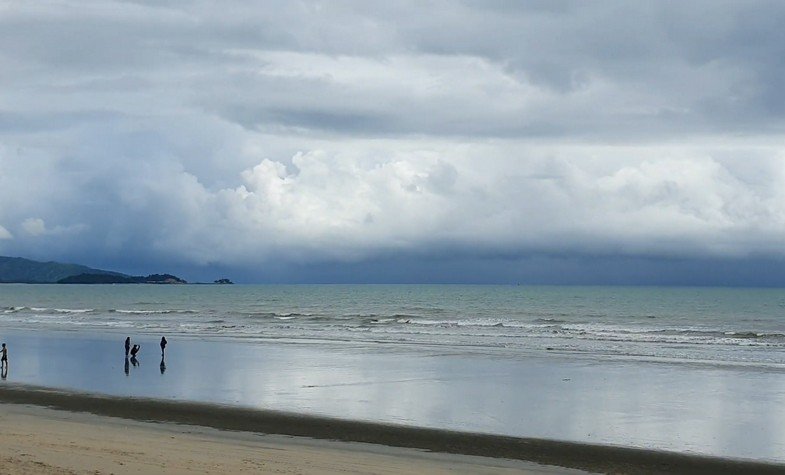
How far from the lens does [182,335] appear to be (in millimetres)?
58062

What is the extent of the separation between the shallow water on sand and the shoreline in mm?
918

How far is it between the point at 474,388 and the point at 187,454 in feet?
48.2

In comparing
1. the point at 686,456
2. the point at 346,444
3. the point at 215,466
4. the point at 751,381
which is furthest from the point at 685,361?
the point at 215,466

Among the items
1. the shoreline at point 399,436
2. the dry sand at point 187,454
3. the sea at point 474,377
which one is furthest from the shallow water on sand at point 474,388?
the dry sand at point 187,454

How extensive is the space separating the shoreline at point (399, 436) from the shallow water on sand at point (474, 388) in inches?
36.2

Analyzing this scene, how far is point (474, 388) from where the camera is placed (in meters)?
30.1

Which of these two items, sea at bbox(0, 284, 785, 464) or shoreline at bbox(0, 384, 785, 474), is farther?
sea at bbox(0, 284, 785, 464)

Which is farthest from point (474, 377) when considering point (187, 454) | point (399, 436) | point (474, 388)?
point (187, 454)

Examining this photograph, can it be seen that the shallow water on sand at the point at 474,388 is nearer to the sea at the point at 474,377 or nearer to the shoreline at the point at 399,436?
the sea at the point at 474,377

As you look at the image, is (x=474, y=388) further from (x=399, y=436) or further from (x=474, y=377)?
(x=399, y=436)

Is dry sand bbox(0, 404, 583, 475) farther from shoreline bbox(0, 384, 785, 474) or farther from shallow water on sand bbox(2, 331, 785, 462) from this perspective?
shallow water on sand bbox(2, 331, 785, 462)

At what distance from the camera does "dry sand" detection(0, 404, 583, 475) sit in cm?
1547

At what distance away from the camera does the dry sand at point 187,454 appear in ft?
50.8

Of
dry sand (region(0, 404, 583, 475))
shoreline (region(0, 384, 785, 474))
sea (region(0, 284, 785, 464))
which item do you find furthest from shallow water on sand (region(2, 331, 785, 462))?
dry sand (region(0, 404, 583, 475))
